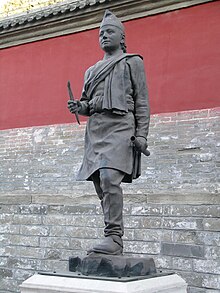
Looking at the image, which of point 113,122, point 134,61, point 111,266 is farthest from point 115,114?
point 111,266

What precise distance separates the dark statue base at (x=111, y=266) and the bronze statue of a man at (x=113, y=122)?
83mm

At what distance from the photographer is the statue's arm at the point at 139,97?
3.56m

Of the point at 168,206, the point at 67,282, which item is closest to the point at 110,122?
the point at 67,282

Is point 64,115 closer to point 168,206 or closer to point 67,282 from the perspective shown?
point 168,206

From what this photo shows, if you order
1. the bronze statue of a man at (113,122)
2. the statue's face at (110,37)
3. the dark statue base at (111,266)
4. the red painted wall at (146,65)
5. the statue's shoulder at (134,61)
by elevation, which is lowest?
the dark statue base at (111,266)

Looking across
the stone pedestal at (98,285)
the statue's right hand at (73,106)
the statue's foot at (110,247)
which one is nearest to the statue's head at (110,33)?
the statue's right hand at (73,106)

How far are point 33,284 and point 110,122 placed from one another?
3.93 ft

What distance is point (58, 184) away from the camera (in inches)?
295

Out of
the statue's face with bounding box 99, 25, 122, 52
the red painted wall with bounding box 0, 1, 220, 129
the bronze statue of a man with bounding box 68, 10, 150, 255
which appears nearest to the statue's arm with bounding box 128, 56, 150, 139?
the bronze statue of a man with bounding box 68, 10, 150, 255

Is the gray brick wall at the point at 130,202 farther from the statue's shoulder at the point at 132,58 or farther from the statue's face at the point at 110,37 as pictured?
the statue's face at the point at 110,37

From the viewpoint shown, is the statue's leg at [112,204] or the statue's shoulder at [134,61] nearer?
the statue's leg at [112,204]

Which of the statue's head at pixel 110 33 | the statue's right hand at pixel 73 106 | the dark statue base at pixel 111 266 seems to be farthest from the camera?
the statue's head at pixel 110 33

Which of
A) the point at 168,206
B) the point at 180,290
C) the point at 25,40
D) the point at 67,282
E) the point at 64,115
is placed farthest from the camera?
the point at 25,40

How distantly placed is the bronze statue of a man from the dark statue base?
3.3 inches
